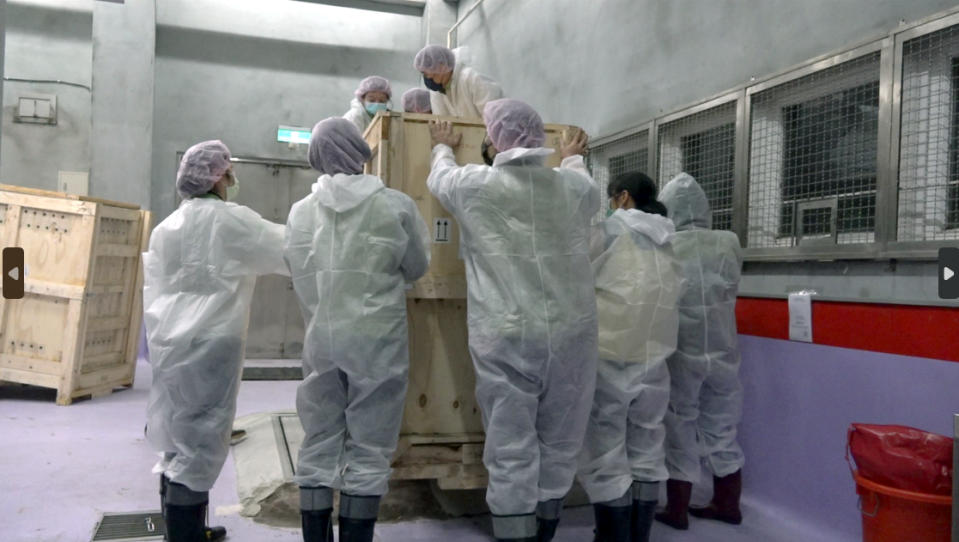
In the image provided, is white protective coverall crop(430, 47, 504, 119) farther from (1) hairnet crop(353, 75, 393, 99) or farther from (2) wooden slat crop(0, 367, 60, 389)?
(2) wooden slat crop(0, 367, 60, 389)

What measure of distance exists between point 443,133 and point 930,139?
1954mm

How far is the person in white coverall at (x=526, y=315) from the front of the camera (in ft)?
8.29

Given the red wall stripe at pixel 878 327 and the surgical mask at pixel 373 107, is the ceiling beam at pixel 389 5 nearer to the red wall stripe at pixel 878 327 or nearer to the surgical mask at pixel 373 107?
the surgical mask at pixel 373 107

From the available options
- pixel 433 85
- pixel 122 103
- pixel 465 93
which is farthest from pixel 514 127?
pixel 122 103

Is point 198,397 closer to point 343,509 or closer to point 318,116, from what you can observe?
point 343,509

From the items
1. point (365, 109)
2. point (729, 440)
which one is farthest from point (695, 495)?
point (365, 109)

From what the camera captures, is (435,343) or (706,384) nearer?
(435,343)

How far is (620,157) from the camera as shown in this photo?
4879mm

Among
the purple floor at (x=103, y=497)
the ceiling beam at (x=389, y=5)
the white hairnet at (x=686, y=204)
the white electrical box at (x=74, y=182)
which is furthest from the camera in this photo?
the ceiling beam at (x=389, y=5)

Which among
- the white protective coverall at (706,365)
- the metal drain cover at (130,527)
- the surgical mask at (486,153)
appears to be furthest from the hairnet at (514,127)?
the metal drain cover at (130,527)

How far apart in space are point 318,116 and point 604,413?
20.4 feet

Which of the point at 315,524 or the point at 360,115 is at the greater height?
the point at 360,115

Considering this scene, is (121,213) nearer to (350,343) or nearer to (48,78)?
(48,78)

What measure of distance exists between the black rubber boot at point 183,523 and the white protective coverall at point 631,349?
1546 millimetres
